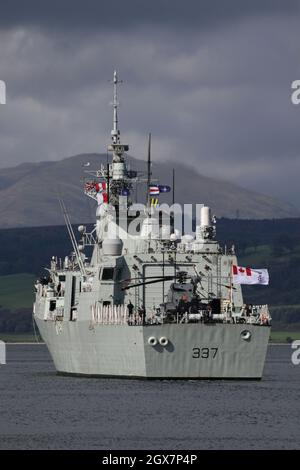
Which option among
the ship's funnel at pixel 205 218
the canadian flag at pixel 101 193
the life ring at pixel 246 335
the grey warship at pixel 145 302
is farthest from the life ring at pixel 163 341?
the canadian flag at pixel 101 193

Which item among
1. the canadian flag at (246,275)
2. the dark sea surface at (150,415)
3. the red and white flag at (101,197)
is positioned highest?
the red and white flag at (101,197)

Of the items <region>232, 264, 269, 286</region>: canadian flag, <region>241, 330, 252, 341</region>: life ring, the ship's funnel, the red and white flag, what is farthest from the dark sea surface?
the red and white flag

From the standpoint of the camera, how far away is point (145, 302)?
85.1 metres

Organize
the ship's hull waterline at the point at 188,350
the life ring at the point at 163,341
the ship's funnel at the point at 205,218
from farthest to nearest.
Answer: the ship's funnel at the point at 205,218
the ship's hull waterline at the point at 188,350
the life ring at the point at 163,341

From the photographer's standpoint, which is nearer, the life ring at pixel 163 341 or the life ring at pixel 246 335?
the life ring at pixel 163 341

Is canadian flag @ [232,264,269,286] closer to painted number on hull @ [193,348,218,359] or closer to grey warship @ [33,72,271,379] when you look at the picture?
grey warship @ [33,72,271,379]

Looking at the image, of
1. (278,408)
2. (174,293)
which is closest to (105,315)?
(174,293)

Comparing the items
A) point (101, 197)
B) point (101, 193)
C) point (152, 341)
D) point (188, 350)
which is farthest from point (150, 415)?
point (101, 193)

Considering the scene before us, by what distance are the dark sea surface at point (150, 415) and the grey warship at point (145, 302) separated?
1241 mm

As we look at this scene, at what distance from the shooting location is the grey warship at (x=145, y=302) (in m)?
78.1

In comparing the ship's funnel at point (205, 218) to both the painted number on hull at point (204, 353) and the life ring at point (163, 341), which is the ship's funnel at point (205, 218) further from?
the life ring at point (163, 341)

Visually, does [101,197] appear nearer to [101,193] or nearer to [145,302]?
[101,193]

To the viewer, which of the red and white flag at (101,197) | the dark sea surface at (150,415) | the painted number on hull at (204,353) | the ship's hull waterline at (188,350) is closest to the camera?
the dark sea surface at (150,415)
